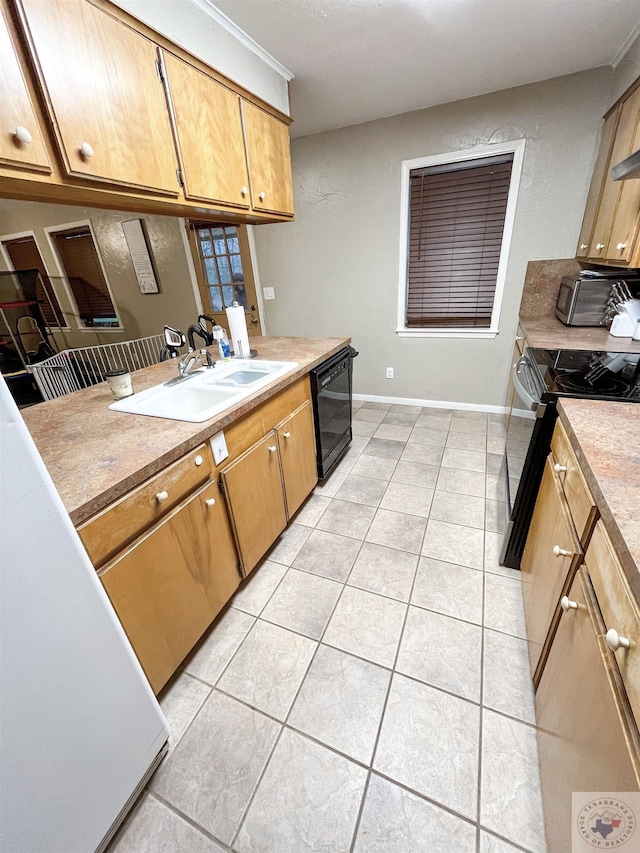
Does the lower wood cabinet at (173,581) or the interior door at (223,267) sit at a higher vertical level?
the interior door at (223,267)

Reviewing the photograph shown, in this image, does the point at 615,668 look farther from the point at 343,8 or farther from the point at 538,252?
the point at 538,252

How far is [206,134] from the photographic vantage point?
1.50 metres

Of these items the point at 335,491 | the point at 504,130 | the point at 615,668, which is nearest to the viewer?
the point at 615,668

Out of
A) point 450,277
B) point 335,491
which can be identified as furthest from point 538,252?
point 335,491

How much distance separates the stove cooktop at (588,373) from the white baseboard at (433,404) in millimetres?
1499

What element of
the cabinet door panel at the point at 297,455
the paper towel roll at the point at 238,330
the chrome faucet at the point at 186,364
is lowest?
the cabinet door panel at the point at 297,455

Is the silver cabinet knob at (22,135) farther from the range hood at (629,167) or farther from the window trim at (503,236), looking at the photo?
the window trim at (503,236)

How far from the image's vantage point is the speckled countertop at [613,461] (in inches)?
24.5

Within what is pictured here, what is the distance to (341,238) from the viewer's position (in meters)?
3.23


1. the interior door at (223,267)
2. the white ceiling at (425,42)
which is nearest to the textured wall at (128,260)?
the interior door at (223,267)

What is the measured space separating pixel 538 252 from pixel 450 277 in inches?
26.0

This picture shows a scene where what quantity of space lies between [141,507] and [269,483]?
74 centimetres

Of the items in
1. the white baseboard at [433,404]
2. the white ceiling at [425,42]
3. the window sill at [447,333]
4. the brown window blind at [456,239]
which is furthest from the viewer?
the white baseboard at [433,404]

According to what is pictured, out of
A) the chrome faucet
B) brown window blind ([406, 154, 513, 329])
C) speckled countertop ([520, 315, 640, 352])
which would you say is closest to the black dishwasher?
the chrome faucet
